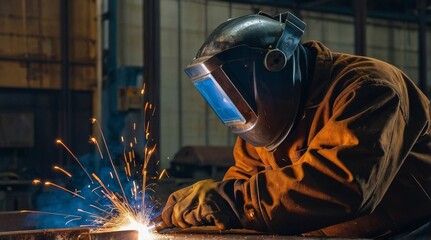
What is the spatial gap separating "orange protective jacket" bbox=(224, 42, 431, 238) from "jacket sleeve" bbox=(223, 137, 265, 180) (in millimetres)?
305

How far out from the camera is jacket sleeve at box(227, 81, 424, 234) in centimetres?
179

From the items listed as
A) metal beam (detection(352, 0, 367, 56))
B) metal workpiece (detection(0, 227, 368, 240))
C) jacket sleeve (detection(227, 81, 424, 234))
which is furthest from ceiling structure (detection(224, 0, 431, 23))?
jacket sleeve (detection(227, 81, 424, 234))

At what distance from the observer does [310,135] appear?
2.08 metres

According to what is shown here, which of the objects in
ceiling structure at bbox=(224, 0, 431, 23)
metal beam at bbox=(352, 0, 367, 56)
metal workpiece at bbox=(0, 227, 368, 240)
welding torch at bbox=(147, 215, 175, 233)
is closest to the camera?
metal workpiece at bbox=(0, 227, 368, 240)

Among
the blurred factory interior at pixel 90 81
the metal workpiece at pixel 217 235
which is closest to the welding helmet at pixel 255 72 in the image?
the metal workpiece at pixel 217 235

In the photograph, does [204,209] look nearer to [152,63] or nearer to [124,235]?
[124,235]

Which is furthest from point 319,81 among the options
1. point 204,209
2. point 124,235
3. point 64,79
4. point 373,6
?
point 373,6

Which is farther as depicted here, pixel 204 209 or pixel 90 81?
pixel 90 81

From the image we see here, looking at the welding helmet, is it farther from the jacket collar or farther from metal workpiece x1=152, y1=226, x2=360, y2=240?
metal workpiece x1=152, y1=226, x2=360, y2=240

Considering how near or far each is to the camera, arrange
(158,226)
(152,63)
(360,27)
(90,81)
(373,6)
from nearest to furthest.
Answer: (158,226)
(152,63)
(360,27)
(90,81)
(373,6)

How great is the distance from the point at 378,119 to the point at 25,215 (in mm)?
2008

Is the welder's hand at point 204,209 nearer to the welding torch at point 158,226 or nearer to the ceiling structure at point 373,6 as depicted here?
the welding torch at point 158,226

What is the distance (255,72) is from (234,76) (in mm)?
66

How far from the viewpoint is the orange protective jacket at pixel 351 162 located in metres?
1.80
